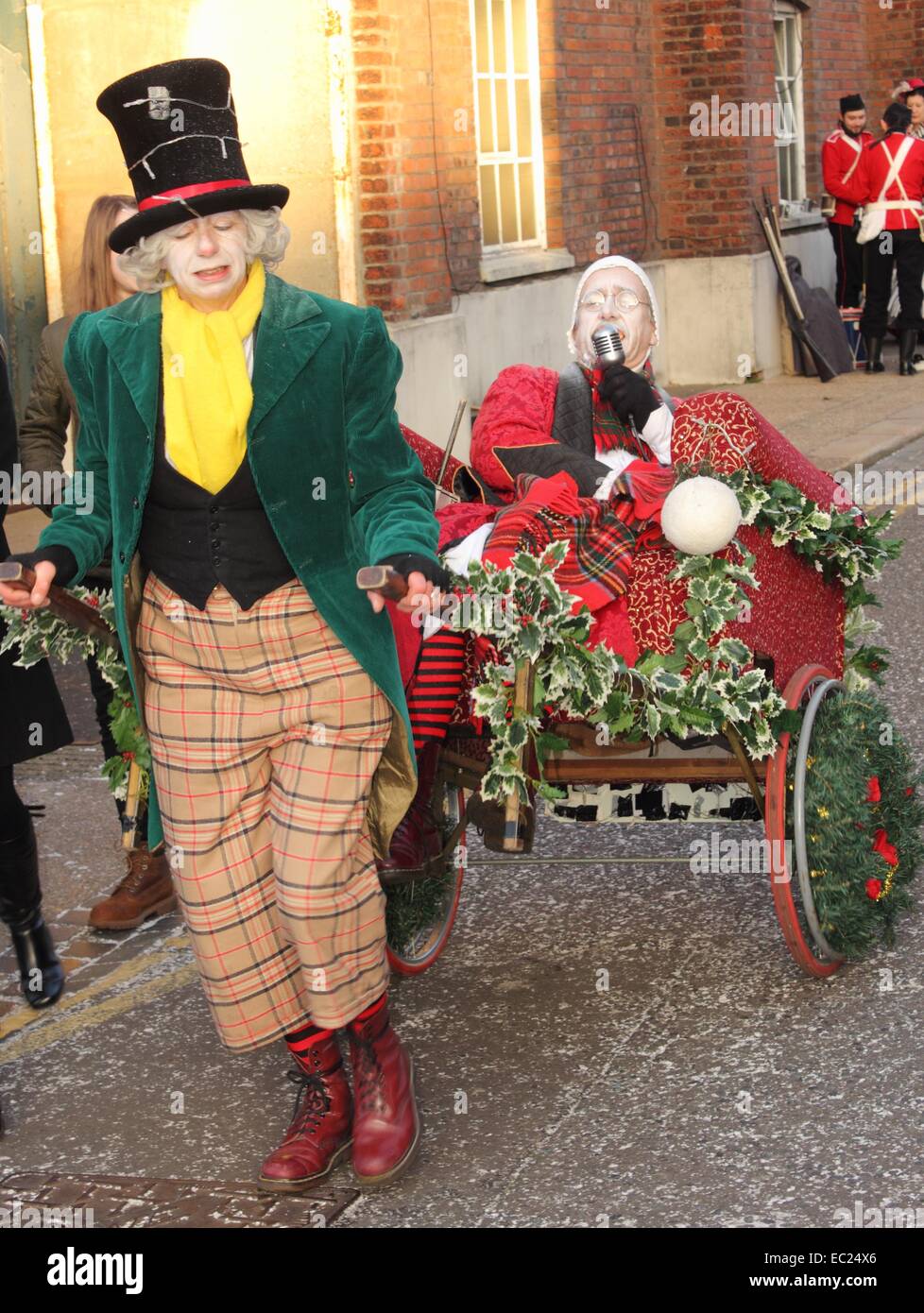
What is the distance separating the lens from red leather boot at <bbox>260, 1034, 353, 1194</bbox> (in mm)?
3820

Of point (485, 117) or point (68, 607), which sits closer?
point (68, 607)

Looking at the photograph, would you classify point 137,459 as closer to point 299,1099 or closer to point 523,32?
point 299,1099

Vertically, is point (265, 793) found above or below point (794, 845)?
above

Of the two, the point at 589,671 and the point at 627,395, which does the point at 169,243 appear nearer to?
the point at 589,671

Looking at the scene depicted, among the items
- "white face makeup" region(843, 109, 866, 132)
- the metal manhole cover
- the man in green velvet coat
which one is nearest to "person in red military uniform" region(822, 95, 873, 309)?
"white face makeup" region(843, 109, 866, 132)

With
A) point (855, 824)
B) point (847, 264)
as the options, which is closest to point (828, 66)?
point (847, 264)

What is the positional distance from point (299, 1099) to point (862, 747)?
1637mm

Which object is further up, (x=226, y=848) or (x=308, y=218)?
(x=308, y=218)

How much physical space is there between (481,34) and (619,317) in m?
9.16

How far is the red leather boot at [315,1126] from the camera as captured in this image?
12.5 feet

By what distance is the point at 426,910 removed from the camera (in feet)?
15.9

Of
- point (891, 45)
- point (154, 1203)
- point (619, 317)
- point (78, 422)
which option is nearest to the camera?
point (154, 1203)

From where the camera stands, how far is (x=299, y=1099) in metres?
3.97
